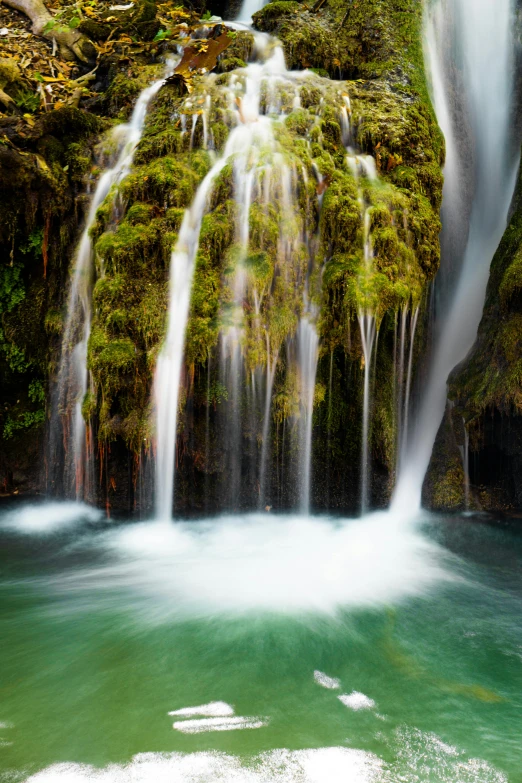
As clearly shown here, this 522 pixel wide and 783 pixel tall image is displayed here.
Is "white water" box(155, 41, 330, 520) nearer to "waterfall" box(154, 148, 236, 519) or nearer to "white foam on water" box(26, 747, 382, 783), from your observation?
"waterfall" box(154, 148, 236, 519)

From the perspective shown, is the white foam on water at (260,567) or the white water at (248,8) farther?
the white water at (248,8)

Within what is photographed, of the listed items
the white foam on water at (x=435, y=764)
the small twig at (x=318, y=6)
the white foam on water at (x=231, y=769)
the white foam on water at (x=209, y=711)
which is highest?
the small twig at (x=318, y=6)

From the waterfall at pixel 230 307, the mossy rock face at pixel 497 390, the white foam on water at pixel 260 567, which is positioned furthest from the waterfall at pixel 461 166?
the waterfall at pixel 230 307

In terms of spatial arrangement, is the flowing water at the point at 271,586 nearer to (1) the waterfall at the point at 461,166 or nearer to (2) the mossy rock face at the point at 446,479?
(1) the waterfall at the point at 461,166

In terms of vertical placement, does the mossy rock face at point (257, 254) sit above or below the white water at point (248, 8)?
below

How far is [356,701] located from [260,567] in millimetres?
2112

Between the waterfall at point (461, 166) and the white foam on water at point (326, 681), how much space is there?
3.60m

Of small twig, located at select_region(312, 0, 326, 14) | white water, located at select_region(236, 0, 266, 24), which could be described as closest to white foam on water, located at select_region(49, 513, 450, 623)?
small twig, located at select_region(312, 0, 326, 14)

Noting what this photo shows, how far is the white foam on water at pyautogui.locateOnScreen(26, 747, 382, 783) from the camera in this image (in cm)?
262

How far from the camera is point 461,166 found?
27.9 feet

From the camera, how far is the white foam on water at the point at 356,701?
3236mm

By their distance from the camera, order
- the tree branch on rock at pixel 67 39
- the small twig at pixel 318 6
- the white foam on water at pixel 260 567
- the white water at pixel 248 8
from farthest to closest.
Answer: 1. the white water at pixel 248 8
2. the tree branch on rock at pixel 67 39
3. the small twig at pixel 318 6
4. the white foam on water at pixel 260 567

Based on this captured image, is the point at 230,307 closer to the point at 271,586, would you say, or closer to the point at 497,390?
the point at 271,586

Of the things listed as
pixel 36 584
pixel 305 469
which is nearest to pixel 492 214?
pixel 305 469
